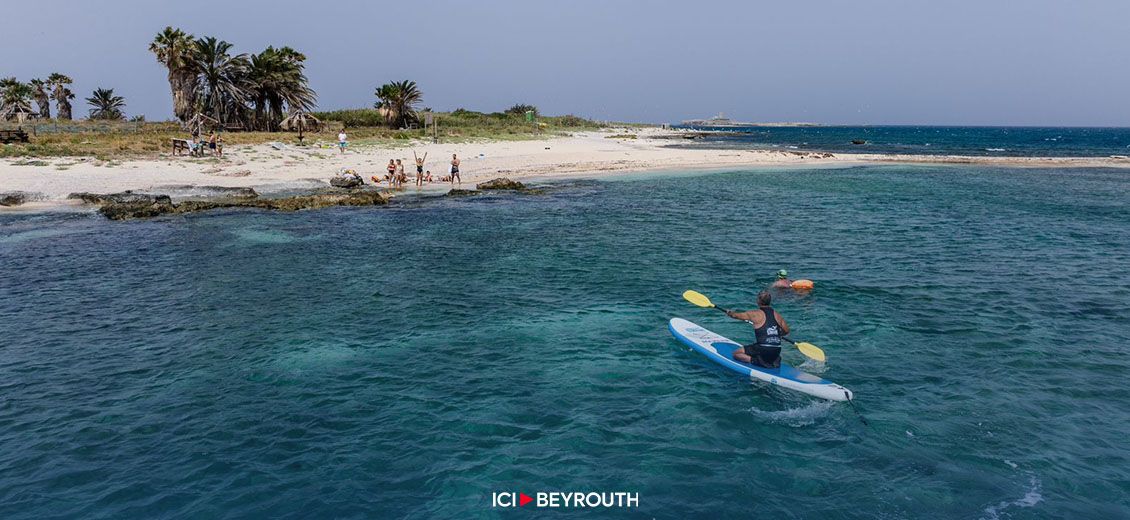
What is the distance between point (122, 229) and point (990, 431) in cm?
3229

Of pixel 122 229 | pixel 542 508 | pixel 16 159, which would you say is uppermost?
pixel 16 159

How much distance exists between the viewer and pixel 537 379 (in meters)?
12.8

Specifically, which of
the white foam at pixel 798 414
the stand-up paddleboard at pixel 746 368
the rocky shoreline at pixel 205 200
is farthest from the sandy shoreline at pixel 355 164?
the white foam at pixel 798 414

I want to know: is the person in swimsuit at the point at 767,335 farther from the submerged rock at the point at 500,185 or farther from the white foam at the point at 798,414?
the submerged rock at the point at 500,185

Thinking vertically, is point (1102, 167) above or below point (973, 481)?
above

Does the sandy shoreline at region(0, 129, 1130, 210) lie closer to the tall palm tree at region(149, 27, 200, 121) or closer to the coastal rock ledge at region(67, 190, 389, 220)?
the coastal rock ledge at region(67, 190, 389, 220)

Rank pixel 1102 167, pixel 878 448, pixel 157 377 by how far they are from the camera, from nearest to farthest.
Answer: pixel 878 448 < pixel 157 377 < pixel 1102 167

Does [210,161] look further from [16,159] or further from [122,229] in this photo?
[122,229]

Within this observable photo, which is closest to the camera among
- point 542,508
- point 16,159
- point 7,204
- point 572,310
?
point 542,508

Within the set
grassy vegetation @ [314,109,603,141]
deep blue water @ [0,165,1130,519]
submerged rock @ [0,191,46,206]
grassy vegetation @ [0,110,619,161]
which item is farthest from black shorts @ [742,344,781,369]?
grassy vegetation @ [314,109,603,141]

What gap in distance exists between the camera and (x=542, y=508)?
343 inches

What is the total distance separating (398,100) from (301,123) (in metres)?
18.6

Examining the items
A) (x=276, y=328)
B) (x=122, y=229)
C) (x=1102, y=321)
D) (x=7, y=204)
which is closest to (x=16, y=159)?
(x=7, y=204)

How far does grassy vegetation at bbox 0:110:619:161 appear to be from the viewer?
42594mm
